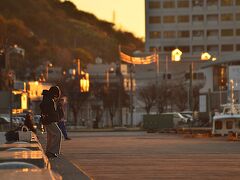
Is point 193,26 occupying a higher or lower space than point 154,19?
lower

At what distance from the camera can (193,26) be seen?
141750 millimetres

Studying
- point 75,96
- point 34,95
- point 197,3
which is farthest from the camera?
point 197,3

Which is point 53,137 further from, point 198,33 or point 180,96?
point 198,33

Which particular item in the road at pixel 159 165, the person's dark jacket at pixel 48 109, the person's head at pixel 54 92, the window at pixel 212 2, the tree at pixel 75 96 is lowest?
the road at pixel 159 165

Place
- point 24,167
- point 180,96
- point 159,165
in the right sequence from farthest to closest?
point 180,96 < point 159,165 < point 24,167

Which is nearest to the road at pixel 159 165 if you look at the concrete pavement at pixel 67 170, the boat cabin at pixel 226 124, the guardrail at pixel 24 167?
the concrete pavement at pixel 67 170

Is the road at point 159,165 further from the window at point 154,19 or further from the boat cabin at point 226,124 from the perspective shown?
the window at point 154,19

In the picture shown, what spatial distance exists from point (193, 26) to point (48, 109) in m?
123

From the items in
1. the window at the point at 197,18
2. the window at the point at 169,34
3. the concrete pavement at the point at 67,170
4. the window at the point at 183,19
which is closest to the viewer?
the concrete pavement at the point at 67,170

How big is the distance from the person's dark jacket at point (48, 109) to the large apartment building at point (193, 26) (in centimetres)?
11866

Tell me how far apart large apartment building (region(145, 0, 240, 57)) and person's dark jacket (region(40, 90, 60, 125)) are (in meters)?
119

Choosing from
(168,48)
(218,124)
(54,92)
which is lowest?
(218,124)

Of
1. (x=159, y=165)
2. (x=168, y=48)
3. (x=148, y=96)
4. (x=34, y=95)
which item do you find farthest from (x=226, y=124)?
(x=168, y=48)

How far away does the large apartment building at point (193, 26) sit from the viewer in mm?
139125
